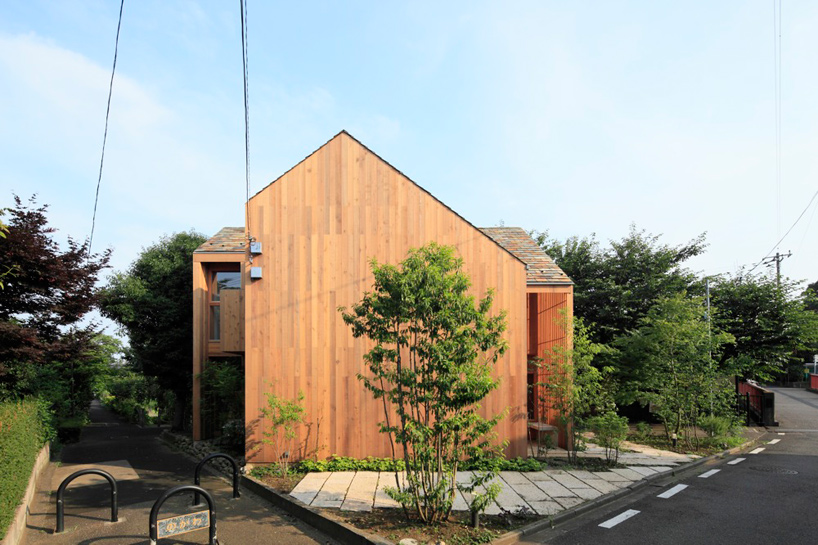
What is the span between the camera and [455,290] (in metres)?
7.05

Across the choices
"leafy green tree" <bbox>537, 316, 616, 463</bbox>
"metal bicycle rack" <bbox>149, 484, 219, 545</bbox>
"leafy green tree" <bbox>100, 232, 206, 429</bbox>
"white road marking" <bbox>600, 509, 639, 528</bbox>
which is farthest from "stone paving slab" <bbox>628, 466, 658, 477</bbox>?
"leafy green tree" <bbox>100, 232, 206, 429</bbox>

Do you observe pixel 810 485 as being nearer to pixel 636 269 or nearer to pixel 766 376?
pixel 766 376

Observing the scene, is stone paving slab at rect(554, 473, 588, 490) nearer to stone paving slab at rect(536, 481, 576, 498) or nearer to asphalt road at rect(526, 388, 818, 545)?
stone paving slab at rect(536, 481, 576, 498)

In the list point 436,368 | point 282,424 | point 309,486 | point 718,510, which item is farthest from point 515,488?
point 282,424

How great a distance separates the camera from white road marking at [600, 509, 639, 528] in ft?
24.4

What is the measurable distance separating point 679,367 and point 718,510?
6.38 meters

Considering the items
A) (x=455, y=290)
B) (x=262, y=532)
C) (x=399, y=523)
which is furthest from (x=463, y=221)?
(x=262, y=532)

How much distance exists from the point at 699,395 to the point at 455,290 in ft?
35.4

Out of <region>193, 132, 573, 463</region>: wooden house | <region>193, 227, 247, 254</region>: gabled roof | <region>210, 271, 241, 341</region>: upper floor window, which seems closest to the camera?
<region>193, 132, 573, 463</region>: wooden house

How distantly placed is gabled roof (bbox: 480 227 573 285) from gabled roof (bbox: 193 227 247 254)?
7906 millimetres

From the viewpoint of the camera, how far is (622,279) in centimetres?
2005

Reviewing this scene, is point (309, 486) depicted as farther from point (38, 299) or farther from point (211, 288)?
point (211, 288)

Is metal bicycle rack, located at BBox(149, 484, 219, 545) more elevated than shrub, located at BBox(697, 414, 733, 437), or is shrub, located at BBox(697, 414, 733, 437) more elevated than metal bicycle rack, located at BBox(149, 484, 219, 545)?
metal bicycle rack, located at BBox(149, 484, 219, 545)

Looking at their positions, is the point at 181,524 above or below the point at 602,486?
above
